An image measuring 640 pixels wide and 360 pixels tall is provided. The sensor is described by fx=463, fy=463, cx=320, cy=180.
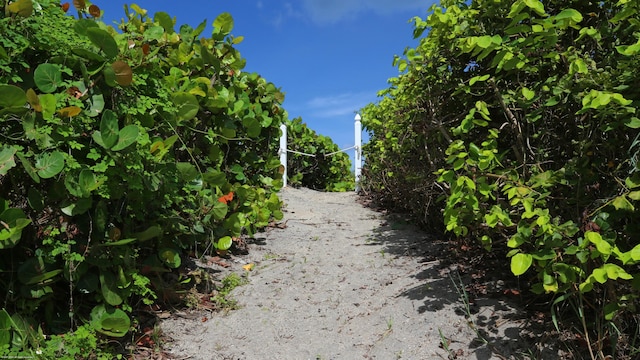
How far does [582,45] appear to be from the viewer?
114 inches

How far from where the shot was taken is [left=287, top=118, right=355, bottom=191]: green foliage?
9727 millimetres

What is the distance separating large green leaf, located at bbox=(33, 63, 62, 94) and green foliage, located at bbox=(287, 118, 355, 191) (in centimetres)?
685

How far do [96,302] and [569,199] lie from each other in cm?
276

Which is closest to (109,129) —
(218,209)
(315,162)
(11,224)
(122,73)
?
(122,73)

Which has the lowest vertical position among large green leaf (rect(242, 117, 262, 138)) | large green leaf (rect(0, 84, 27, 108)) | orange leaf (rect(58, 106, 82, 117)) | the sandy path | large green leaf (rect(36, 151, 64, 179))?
the sandy path

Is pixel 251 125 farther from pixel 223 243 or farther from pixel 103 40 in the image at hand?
pixel 103 40

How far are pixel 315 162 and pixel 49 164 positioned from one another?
8409 millimetres

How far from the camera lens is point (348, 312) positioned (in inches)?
135

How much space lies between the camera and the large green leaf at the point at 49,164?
2117 mm

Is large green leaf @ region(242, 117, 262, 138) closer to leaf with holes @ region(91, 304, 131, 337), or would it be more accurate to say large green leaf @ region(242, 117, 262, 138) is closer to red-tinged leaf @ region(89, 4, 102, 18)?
red-tinged leaf @ region(89, 4, 102, 18)

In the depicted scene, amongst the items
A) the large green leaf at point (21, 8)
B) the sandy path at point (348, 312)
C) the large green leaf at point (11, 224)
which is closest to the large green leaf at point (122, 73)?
the large green leaf at point (21, 8)

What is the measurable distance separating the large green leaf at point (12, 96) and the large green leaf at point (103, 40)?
0.47 metres

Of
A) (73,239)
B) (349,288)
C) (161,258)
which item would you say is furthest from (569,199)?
(73,239)

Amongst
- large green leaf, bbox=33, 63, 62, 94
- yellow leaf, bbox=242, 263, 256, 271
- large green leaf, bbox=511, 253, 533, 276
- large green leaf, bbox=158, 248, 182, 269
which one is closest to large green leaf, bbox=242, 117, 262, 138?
yellow leaf, bbox=242, 263, 256, 271
